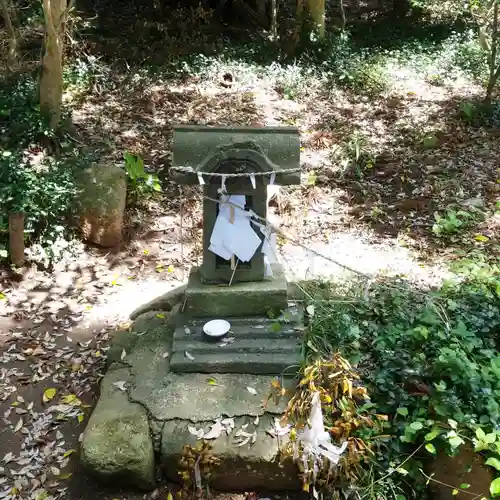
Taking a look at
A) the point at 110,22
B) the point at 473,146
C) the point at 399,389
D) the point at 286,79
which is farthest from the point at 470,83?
the point at 399,389

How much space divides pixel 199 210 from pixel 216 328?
3.70 metres

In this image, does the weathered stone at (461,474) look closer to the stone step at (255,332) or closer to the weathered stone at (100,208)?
the stone step at (255,332)

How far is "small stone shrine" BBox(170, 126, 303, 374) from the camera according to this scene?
13.6 ft

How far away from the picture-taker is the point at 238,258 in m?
4.48

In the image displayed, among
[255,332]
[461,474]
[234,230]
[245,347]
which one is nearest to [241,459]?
[245,347]

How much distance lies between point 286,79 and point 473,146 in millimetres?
4061

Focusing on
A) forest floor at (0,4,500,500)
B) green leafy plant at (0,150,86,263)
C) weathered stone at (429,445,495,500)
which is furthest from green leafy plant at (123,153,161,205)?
weathered stone at (429,445,495,500)

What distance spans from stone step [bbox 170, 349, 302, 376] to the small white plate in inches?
7.3

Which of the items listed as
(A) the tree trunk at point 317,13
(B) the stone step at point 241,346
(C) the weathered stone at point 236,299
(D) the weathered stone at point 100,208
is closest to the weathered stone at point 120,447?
(B) the stone step at point 241,346

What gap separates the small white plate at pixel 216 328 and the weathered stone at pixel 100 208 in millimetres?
3064

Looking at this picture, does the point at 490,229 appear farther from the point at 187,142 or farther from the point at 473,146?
the point at 187,142

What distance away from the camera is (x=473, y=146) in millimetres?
9008

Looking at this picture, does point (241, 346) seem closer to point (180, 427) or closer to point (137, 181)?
point (180, 427)

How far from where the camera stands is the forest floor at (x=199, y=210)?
471cm
